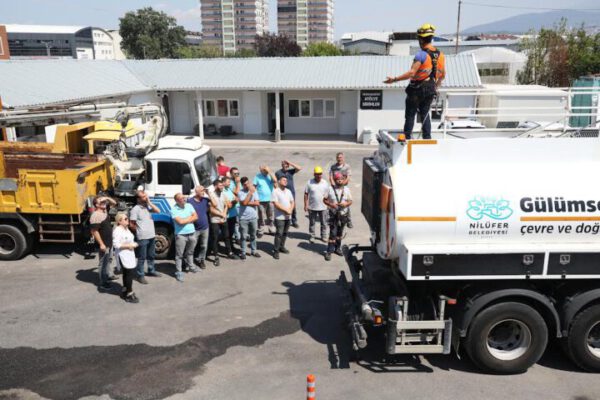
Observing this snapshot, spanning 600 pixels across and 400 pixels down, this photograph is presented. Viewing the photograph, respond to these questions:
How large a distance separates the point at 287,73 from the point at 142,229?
2096 cm

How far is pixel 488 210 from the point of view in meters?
6.46

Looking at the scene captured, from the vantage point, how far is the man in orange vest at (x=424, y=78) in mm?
7457

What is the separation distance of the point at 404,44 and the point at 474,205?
71.9 m

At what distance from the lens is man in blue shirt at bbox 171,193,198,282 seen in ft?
32.5

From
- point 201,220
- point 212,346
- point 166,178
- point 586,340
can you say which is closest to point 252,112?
point 166,178

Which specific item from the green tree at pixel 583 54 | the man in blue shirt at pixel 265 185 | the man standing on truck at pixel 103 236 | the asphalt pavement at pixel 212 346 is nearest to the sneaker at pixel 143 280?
the asphalt pavement at pixel 212 346

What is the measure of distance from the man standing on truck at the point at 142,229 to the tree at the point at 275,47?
79077mm

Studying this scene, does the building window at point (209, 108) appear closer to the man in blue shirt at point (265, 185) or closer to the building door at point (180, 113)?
the building door at point (180, 113)

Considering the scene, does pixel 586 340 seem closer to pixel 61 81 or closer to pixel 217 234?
pixel 217 234

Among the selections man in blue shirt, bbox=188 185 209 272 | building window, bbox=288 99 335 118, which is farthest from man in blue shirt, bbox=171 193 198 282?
building window, bbox=288 99 335 118

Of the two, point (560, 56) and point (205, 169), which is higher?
point (560, 56)

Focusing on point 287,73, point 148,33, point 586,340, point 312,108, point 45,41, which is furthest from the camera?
point 45,41

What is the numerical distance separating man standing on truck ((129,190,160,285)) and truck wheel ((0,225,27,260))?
3.05m

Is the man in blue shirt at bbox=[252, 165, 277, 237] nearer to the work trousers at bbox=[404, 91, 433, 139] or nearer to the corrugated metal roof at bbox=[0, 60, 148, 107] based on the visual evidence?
the work trousers at bbox=[404, 91, 433, 139]
